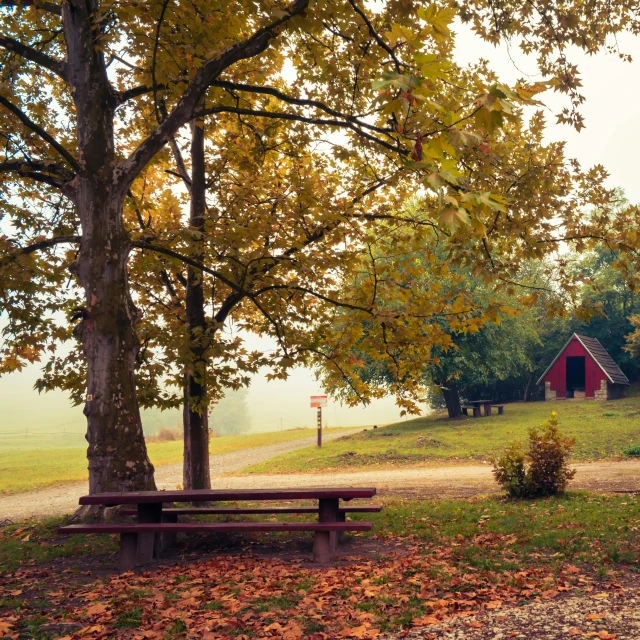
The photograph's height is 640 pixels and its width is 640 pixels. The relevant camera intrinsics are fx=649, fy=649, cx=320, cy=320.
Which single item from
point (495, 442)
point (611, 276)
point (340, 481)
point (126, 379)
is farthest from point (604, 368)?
point (126, 379)

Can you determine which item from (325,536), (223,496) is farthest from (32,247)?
(325,536)

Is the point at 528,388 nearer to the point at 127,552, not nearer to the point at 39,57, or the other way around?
the point at 39,57

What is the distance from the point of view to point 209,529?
8.16 metres

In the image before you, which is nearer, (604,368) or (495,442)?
(495,442)

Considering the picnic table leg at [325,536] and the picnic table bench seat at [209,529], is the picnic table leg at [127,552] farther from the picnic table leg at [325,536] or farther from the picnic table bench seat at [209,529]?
the picnic table leg at [325,536]

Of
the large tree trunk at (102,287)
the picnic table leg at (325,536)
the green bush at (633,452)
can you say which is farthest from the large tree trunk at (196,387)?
the green bush at (633,452)

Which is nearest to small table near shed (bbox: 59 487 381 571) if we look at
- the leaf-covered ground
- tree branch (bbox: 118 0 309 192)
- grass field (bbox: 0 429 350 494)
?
the leaf-covered ground

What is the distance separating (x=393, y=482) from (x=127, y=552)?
10.4 m

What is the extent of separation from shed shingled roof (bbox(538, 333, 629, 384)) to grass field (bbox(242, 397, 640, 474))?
3.71 metres

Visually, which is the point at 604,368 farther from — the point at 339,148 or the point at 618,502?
the point at 339,148

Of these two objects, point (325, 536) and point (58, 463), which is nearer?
point (325, 536)

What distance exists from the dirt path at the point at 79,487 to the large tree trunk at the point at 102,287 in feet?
20.2

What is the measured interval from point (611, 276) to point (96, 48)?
1621 inches

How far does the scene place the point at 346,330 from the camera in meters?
11.6
